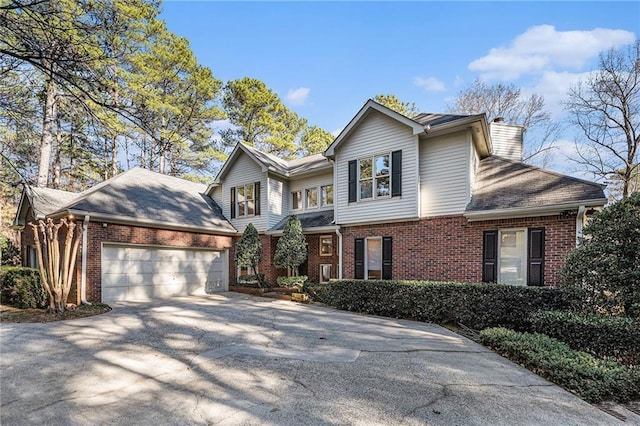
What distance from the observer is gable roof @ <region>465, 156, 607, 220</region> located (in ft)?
27.0

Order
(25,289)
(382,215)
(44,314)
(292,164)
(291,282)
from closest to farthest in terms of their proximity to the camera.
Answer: (44,314), (25,289), (382,215), (291,282), (292,164)

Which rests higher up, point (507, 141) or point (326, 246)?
point (507, 141)

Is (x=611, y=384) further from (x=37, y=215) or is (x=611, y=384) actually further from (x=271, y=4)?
(x=37, y=215)

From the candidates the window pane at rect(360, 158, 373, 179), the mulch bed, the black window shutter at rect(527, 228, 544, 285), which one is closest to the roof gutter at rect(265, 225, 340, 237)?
the window pane at rect(360, 158, 373, 179)

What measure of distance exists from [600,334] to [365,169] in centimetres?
808

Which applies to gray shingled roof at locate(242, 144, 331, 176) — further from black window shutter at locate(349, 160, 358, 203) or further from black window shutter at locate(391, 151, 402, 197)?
black window shutter at locate(391, 151, 402, 197)

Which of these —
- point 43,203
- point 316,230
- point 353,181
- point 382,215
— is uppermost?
point 353,181

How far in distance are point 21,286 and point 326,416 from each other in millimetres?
11355

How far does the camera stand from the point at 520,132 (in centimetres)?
1398

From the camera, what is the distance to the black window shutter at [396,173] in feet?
35.6

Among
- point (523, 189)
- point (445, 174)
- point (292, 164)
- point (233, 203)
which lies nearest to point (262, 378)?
point (445, 174)

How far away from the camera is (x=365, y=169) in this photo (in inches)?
463

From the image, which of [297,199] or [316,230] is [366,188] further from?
[297,199]

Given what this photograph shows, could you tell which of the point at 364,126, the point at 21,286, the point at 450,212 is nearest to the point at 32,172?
the point at 21,286
